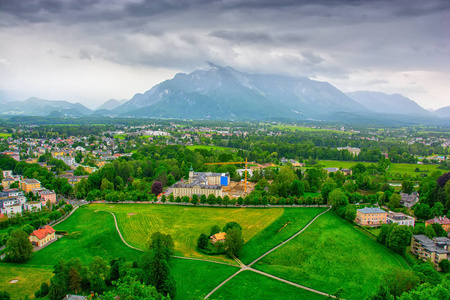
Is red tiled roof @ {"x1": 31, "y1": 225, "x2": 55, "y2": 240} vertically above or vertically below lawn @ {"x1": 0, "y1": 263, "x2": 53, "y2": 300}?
above

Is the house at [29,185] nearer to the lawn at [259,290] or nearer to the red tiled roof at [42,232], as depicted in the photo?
the red tiled roof at [42,232]

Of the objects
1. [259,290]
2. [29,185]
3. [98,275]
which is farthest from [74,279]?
[29,185]

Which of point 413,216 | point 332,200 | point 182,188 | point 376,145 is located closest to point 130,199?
point 182,188

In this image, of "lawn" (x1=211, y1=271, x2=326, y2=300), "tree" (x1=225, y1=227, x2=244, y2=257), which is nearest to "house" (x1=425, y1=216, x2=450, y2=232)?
"lawn" (x1=211, y1=271, x2=326, y2=300)

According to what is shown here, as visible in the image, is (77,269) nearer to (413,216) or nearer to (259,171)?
(413,216)

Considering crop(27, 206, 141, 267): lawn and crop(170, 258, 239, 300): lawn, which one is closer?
crop(170, 258, 239, 300): lawn

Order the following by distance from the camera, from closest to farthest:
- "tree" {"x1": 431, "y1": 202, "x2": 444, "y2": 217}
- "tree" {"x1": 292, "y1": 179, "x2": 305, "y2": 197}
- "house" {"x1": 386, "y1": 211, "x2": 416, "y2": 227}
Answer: "house" {"x1": 386, "y1": 211, "x2": 416, "y2": 227}
"tree" {"x1": 431, "y1": 202, "x2": 444, "y2": 217}
"tree" {"x1": 292, "y1": 179, "x2": 305, "y2": 197}

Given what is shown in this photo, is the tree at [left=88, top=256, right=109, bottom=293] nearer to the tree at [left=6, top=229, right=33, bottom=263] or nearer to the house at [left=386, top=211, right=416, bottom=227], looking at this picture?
the tree at [left=6, top=229, right=33, bottom=263]

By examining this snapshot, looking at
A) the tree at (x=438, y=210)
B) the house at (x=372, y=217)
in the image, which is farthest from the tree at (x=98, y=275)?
the tree at (x=438, y=210)
